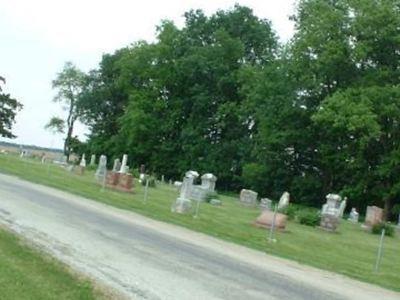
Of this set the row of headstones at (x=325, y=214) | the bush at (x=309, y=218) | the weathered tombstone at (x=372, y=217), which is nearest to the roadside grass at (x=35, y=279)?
the row of headstones at (x=325, y=214)

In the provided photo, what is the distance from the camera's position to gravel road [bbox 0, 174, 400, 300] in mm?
11156

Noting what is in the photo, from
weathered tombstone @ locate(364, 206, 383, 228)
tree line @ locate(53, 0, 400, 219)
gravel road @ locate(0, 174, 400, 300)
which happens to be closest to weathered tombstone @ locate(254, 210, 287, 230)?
gravel road @ locate(0, 174, 400, 300)

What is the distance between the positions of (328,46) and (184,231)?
118ft

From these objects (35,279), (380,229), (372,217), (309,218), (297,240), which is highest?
(372,217)

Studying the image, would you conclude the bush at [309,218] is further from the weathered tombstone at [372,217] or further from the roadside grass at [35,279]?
the roadside grass at [35,279]

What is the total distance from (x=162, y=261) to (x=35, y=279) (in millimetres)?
4097

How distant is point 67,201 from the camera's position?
2425 centimetres

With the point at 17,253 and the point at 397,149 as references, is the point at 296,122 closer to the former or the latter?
the point at 397,149

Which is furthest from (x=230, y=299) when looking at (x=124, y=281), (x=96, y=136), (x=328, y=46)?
(x=96, y=136)

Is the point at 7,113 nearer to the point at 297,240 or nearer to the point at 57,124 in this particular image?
the point at 57,124

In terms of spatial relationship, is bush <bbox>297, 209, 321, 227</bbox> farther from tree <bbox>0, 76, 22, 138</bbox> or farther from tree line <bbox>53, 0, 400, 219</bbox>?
tree <bbox>0, 76, 22, 138</bbox>

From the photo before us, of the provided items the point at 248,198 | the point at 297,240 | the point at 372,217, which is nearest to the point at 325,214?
the point at 372,217

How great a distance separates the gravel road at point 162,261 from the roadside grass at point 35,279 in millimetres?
490

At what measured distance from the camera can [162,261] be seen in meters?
13.5
